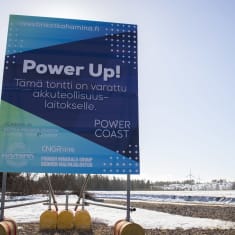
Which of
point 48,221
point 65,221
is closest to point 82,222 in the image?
point 65,221

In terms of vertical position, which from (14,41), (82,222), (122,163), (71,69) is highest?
(14,41)

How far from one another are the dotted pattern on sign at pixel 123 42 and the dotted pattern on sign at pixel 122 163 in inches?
42.1

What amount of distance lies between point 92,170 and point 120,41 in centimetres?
163

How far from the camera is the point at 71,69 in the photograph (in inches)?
155

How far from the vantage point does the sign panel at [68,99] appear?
144 inches

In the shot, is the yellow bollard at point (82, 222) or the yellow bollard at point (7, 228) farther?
the yellow bollard at point (82, 222)

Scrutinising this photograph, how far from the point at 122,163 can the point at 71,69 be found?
126 centimetres

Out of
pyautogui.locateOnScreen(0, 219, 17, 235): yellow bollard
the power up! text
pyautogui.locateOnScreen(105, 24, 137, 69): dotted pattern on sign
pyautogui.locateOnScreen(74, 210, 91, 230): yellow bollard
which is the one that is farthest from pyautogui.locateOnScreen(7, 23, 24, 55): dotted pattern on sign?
pyautogui.locateOnScreen(74, 210, 91, 230): yellow bollard

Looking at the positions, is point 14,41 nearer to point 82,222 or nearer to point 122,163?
point 122,163

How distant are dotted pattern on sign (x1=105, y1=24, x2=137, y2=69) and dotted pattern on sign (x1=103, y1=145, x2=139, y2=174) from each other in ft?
3.51

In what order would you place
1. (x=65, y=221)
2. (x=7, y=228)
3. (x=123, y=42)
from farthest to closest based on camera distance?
(x=65, y=221) < (x=123, y=42) < (x=7, y=228)

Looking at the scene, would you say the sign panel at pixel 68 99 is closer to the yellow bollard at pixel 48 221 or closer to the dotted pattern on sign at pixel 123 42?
the dotted pattern on sign at pixel 123 42

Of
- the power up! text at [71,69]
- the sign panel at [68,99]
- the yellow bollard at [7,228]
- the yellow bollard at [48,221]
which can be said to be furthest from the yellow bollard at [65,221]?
the power up! text at [71,69]

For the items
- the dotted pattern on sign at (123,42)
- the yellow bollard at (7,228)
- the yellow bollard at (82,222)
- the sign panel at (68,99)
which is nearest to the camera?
the yellow bollard at (7,228)
